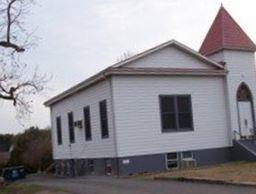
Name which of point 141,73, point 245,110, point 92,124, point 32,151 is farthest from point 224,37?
point 32,151

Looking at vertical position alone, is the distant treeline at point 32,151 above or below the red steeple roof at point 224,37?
below

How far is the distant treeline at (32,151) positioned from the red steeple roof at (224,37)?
76.8 ft

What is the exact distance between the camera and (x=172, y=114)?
3250cm

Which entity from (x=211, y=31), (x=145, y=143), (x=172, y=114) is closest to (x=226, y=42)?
(x=211, y=31)

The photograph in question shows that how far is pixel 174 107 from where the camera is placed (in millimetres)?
32562

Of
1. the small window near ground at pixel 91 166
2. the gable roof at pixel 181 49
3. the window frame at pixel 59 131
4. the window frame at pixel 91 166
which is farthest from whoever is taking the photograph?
the window frame at pixel 59 131

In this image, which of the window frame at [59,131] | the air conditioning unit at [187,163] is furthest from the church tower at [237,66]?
the window frame at [59,131]

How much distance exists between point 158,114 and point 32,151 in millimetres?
27445

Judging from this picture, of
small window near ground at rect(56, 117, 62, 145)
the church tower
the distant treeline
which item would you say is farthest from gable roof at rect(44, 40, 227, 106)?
the distant treeline

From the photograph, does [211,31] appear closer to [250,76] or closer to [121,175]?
[250,76]

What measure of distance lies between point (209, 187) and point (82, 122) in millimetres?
15791

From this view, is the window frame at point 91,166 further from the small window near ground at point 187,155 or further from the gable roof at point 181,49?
the gable roof at point 181,49

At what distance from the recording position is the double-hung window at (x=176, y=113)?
3225 centimetres

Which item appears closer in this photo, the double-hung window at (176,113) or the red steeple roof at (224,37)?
the double-hung window at (176,113)
